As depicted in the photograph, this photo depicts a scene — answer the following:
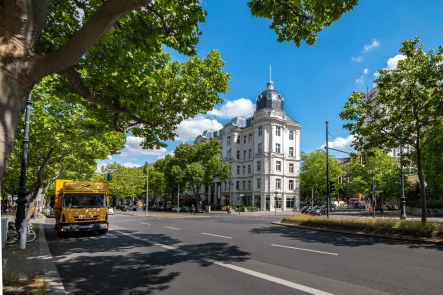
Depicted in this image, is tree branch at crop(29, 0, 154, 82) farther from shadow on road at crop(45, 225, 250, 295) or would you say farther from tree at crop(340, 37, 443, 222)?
tree at crop(340, 37, 443, 222)

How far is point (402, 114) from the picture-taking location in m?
16.1

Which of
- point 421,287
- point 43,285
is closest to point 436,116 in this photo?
point 421,287

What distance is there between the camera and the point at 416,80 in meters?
15.4

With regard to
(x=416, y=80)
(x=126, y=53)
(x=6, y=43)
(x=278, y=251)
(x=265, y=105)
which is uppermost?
(x=265, y=105)

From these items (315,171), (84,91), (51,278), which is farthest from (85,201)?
(315,171)

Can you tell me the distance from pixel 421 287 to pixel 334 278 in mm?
1661

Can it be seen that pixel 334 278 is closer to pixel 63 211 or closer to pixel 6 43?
pixel 6 43

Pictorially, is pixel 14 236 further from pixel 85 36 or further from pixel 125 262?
pixel 85 36

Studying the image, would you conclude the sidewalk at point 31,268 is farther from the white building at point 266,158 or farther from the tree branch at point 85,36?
the white building at point 266,158

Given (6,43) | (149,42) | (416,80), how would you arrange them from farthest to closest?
(416,80)
(149,42)
(6,43)

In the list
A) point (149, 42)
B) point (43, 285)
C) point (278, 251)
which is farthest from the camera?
point (278, 251)

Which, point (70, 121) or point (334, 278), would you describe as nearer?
point (334, 278)

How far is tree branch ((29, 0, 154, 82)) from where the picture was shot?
4074 millimetres

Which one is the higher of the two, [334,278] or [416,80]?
[416,80]
